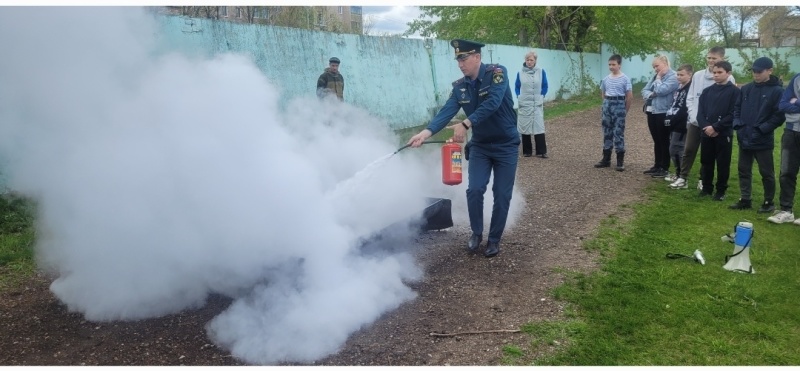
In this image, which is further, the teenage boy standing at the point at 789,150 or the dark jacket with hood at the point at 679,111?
the dark jacket with hood at the point at 679,111

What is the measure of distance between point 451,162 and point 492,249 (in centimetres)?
93

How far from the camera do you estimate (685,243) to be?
5484 mm

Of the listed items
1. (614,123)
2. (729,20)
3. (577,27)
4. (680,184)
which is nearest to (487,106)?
(680,184)

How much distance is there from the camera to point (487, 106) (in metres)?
4.99

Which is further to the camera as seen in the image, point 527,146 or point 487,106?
point 527,146

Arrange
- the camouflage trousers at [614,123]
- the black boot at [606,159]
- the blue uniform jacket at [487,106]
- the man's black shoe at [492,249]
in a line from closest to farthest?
the blue uniform jacket at [487,106], the man's black shoe at [492,249], the camouflage trousers at [614,123], the black boot at [606,159]

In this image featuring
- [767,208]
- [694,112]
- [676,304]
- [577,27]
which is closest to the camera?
[676,304]

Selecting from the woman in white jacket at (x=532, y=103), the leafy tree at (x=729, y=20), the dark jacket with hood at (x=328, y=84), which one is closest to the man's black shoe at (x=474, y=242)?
the dark jacket with hood at (x=328, y=84)

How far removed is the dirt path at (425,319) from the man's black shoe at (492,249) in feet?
0.22

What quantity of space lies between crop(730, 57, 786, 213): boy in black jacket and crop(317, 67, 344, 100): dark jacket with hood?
6.18 metres

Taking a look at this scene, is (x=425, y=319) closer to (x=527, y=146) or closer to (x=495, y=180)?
(x=495, y=180)

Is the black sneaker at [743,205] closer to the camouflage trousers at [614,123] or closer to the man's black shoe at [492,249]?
the camouflage trousers at [614,123]

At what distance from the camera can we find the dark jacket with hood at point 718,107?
21.7ft

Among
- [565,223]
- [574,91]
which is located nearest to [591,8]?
[574,91]
